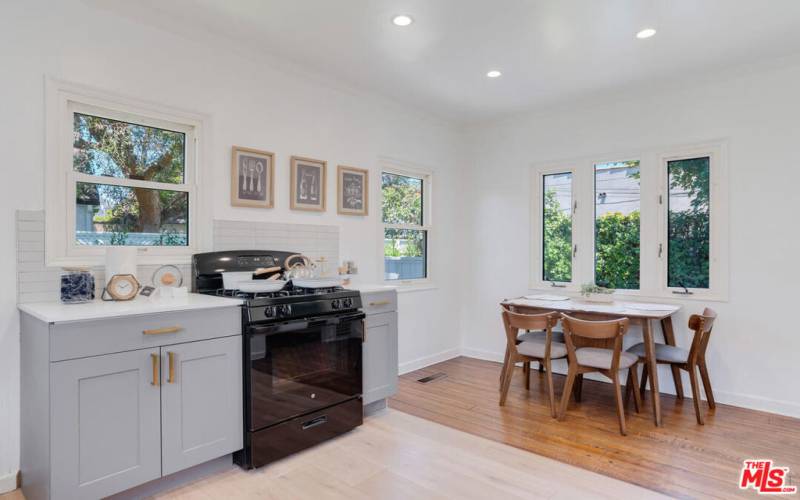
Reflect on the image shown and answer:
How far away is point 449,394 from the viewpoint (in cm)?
394

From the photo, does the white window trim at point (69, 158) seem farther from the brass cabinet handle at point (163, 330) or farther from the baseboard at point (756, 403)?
the baseboard at point (756, 403)

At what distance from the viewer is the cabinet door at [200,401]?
7.48ft

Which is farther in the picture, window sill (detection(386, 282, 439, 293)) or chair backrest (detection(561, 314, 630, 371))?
window sill (detection(386, 282, 439, 293))

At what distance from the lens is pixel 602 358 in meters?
3.27

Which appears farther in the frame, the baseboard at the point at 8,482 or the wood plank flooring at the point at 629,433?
the wood plank flooring at the point at 629,433

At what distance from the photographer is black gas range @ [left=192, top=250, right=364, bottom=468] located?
2563 mm

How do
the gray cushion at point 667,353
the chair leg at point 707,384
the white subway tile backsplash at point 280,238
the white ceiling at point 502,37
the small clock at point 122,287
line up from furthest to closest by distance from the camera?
1. the chair leg at point 707,384
2. the gray cushion at point 667,353
3. the white subway tile backsplash at point 280,238
4. the white ceiling at point 502,37
5. the small clock at point 122,287

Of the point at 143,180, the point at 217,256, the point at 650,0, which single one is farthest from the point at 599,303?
the point at 143,180

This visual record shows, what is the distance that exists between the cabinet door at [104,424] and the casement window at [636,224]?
12.1ft

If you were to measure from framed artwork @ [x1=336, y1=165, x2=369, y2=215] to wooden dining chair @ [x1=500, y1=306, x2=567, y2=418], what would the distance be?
1541 mm

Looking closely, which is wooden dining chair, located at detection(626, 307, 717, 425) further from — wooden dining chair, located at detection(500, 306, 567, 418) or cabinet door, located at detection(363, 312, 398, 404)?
cabinet door, located at detection(363, 312, 398, 404)

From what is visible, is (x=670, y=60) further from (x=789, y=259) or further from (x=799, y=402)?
(x=799, y=402)

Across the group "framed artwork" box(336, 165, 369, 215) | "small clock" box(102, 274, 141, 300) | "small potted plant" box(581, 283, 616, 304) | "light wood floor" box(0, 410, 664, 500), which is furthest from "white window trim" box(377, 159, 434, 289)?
"small clock" box(102, 274, 141, 300)

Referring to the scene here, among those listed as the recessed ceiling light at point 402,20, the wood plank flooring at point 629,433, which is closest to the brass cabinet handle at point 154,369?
the wood plank flooring at point 629,433
